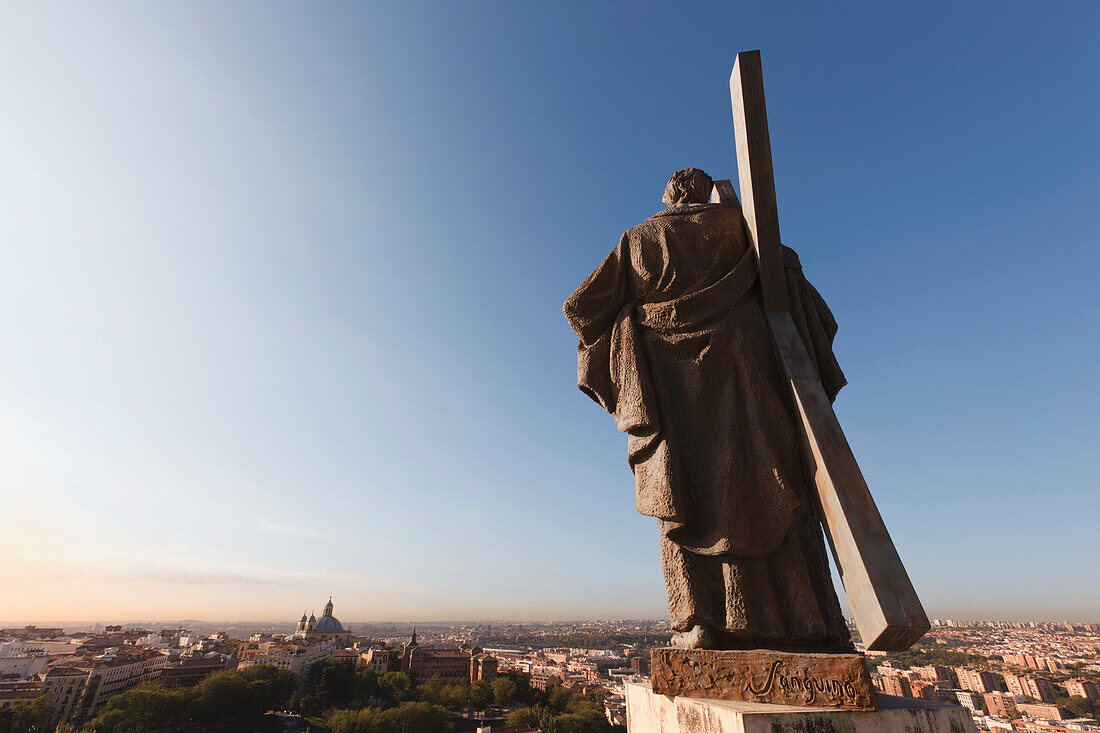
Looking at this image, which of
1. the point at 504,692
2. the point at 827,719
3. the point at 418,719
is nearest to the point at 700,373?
the point at 827,719

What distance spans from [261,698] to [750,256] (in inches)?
2310

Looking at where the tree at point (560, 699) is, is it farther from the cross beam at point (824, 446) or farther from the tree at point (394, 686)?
the cross beam at point (824, 446)

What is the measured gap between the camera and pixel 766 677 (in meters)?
2.05

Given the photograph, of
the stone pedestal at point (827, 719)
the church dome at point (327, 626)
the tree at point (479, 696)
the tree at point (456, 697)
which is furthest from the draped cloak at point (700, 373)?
the church dome at point (327, 626)

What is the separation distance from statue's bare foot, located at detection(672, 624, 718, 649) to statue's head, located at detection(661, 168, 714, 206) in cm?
248

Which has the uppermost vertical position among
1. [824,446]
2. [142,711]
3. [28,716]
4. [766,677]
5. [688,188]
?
[688,188]

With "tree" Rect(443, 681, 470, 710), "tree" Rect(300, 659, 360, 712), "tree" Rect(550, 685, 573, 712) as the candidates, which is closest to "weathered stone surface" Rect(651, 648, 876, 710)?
"tree" Rect(550, 685, 573, 712)

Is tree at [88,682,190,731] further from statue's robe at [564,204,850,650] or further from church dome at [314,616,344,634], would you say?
church dome at [314,616,344,634]

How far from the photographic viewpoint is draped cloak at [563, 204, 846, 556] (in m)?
2.52

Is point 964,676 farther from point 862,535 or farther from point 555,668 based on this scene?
point 862,535

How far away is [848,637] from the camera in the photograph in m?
2.53

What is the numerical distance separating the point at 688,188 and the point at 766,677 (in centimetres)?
276

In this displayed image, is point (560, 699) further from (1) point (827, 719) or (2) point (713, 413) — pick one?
(1) point (827, 719)

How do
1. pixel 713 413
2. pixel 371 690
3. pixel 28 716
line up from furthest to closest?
pixel 371 690 → pixel 28 716 → pixel 713 413
